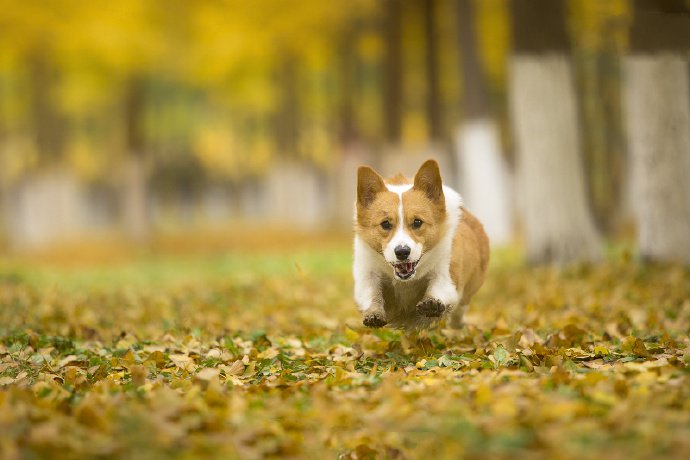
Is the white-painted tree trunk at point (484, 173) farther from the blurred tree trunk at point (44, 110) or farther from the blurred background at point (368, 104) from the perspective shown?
the blurred tree trunk at point (44, 110)

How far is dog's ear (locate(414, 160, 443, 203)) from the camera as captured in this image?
582 centimetres

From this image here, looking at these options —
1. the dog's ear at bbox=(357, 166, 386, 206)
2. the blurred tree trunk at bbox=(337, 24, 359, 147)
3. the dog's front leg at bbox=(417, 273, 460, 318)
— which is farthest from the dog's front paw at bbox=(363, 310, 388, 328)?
the blurred tree trunk at bbox=(337, 24, 359, 147)

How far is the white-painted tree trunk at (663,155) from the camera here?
10766 mm

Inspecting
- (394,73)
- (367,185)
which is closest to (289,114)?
(394,73)

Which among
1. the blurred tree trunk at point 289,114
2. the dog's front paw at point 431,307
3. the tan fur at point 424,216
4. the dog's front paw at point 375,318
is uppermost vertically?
the blurred tree trunk at point 289,114

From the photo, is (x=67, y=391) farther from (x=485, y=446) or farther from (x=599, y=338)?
(x=599, y=338)

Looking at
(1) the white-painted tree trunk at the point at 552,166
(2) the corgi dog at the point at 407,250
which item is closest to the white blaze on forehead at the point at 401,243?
(2) the corgi dog at the point at 407,250

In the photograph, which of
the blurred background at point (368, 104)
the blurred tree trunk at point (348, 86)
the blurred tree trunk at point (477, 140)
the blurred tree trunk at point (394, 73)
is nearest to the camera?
the blurred background at point (368, 104)

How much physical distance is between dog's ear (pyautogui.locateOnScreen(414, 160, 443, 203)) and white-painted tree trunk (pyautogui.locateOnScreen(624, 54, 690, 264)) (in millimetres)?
5840

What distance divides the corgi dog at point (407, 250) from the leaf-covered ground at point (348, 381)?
0.30 m

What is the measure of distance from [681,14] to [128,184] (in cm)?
1752

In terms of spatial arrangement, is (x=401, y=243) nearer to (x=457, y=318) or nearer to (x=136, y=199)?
(x=457, y=318)

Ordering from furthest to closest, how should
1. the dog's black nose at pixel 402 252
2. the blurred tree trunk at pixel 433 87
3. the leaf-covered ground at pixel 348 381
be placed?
the blurred tree trunk at pixel 433 87, the dog's black nose at pixel 402 252, the leaf-covered ground at pixel 348 381

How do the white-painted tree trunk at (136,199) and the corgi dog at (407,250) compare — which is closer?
the corgi dog at (407,250)
